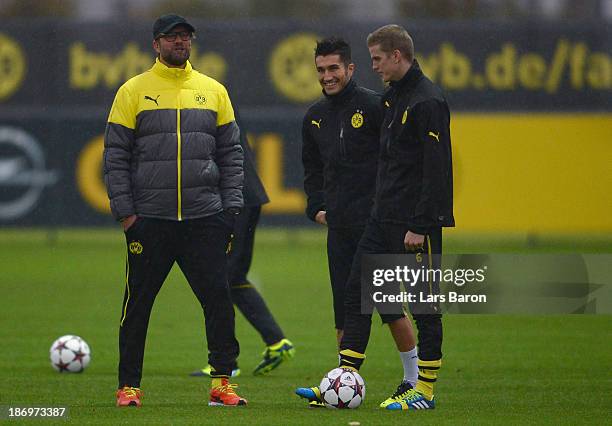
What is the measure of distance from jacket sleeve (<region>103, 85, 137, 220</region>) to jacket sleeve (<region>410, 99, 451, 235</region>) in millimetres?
1752

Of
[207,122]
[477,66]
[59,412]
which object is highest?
[477,66]

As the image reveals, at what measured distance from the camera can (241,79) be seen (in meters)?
26.7

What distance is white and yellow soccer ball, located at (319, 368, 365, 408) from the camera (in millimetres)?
8531

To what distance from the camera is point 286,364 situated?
11422 millimetres

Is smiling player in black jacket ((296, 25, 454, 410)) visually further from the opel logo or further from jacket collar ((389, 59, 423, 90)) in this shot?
the opel logo

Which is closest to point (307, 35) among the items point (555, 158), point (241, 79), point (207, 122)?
point (241, 79)

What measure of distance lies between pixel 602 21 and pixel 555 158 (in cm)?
320

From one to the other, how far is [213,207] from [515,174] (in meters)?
17.0

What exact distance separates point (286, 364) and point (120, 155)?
3444 mm

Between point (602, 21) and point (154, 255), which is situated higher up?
point (602, 21)

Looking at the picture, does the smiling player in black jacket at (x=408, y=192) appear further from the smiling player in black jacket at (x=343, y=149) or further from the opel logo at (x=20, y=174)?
the opel logo at (x=20, y=174)

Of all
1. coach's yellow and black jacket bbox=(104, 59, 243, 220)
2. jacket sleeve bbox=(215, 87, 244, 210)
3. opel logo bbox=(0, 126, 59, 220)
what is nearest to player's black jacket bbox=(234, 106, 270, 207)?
jacket sleeve bbox=(215, 87, 244, 210)

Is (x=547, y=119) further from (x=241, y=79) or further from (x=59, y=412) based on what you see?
(x=59, y=412)

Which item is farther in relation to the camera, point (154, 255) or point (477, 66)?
point (477, 66)
